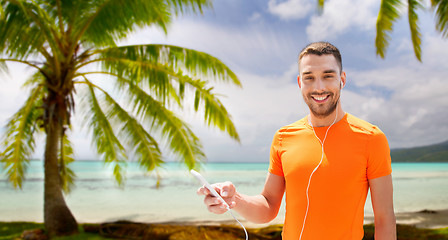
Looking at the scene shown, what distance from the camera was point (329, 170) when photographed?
4.96ft

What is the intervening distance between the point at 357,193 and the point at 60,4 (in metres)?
7.12

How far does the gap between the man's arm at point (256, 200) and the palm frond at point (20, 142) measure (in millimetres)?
6982

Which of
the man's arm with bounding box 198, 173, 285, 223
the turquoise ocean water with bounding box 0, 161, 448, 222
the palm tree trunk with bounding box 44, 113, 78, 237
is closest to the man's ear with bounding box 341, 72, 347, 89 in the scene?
the man's arm with bounding box 198, 173, 285, 223

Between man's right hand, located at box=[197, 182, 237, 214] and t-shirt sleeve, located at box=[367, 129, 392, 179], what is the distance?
0.58 meters

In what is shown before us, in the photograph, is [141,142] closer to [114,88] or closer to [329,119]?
[114,88]

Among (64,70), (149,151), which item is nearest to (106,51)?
(64,70)

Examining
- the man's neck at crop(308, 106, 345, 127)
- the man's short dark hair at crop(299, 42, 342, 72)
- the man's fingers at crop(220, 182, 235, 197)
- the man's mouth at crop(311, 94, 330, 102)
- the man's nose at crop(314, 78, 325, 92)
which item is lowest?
the man's fingers at crop(220, 182, 235, 197)

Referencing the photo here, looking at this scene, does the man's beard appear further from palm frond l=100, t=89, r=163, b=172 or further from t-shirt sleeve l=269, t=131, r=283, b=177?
palm frond l=100, t=89, r=163, b=172

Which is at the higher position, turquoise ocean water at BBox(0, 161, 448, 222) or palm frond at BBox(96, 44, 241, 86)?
palm frond at BBox(96, 44, 241, 86)

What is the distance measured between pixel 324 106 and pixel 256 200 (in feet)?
1.78

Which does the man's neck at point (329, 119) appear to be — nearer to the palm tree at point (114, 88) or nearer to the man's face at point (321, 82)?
the man's face at point (321, 82)

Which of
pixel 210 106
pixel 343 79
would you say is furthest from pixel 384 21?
pixel 343 79

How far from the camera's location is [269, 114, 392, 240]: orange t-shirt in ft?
4.87

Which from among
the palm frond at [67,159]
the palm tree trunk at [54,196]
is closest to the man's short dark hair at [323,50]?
the palm tree trunk at [54,196]
